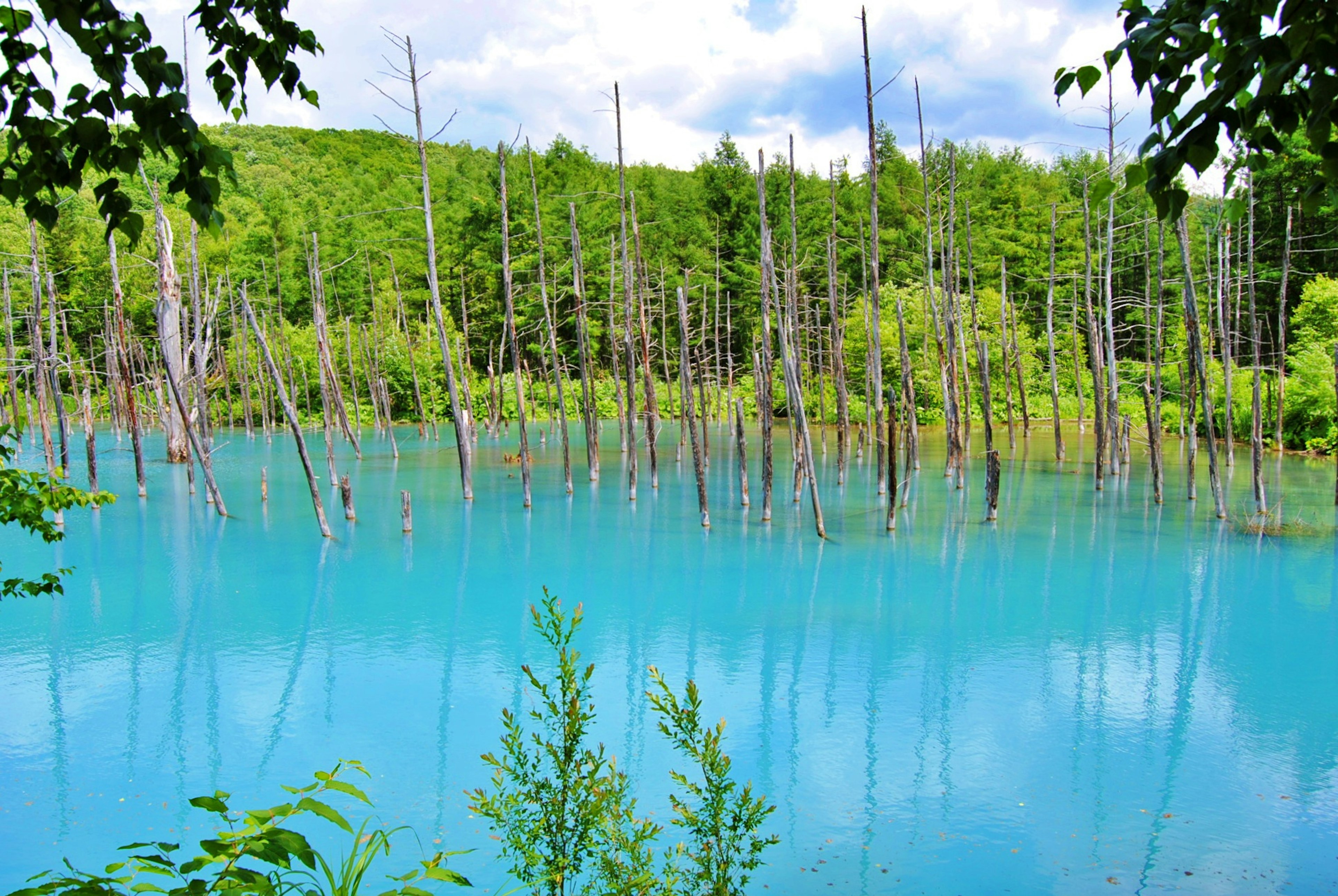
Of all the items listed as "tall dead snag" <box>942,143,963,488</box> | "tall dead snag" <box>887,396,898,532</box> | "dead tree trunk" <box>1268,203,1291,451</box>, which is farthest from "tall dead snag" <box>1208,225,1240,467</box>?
"tall dead snag" <box>887,396,898,532</box>

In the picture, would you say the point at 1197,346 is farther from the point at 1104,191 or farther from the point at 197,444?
the point at 197,444

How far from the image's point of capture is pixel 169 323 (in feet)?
65.4

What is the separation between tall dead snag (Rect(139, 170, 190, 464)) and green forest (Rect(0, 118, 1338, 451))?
391 cm

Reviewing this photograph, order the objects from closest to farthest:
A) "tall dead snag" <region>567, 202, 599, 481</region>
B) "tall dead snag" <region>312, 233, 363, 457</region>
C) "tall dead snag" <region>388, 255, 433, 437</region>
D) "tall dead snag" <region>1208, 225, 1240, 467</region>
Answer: "tall dead snag" <region>1208, 225, 1240, 467</region>
"tall dead snag" <region>567, 202, 599, 481</region>
"tall dead snag" <region>312, 233, 363, 457</region>
"tall dead snag" <region>388, 255, 433, 437</region>

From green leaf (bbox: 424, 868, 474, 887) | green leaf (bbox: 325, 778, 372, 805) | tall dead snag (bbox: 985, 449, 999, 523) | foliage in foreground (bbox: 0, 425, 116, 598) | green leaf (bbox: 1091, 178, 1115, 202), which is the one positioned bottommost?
tall dead snag (bbox: 985, 449, 999, 523)

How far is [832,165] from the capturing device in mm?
18812

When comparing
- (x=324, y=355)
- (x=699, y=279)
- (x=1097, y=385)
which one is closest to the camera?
(x=1097, y=385)

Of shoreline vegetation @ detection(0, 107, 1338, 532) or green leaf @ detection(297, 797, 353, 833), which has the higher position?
shoreline vegetation @ detection(0, 107, 1338, 532)

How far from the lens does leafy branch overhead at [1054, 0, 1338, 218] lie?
5.95 feet

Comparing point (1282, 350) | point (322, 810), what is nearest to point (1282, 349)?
point (1282, 350)

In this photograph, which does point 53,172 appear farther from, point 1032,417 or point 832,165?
point 1032,417

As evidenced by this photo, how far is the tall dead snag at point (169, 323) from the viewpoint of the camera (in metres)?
17.0

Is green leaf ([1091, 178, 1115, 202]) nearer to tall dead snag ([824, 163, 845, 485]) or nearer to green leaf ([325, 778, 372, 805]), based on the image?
green leaf ([325, 778, 372, 805])

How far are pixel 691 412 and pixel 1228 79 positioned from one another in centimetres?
1451
